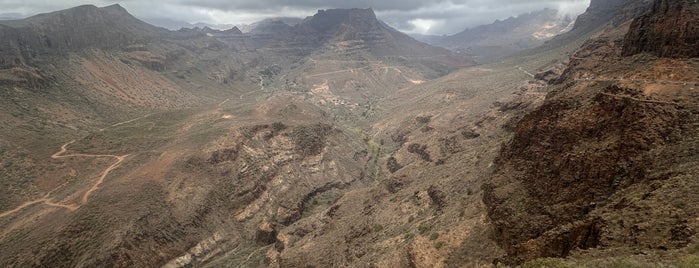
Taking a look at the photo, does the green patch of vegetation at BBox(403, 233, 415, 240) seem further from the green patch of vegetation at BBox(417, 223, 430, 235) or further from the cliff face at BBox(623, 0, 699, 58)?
the cliff face at BBox(623, 0, 699, 58)

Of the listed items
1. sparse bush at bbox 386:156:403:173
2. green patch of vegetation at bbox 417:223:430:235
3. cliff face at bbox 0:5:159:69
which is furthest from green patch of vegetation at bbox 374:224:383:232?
cliff face at bbox 0:5:159:69

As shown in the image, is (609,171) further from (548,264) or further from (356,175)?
(356,175)

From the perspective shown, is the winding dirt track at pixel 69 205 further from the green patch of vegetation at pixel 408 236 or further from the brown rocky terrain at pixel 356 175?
the green patch of vegetation at pixel 408 236

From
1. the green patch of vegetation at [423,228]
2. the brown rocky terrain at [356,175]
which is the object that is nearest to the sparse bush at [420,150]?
the brown rocky terrain at [356,175]

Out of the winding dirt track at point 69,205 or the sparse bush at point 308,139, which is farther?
the sparse bush at point 308,139

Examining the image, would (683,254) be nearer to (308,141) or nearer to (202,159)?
(202,159)

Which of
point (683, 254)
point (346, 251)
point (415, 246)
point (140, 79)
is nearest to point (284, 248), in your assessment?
point (346, 251)

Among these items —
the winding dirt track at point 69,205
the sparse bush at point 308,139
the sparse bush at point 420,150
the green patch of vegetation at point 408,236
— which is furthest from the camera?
the sparse bush at point 308,139
